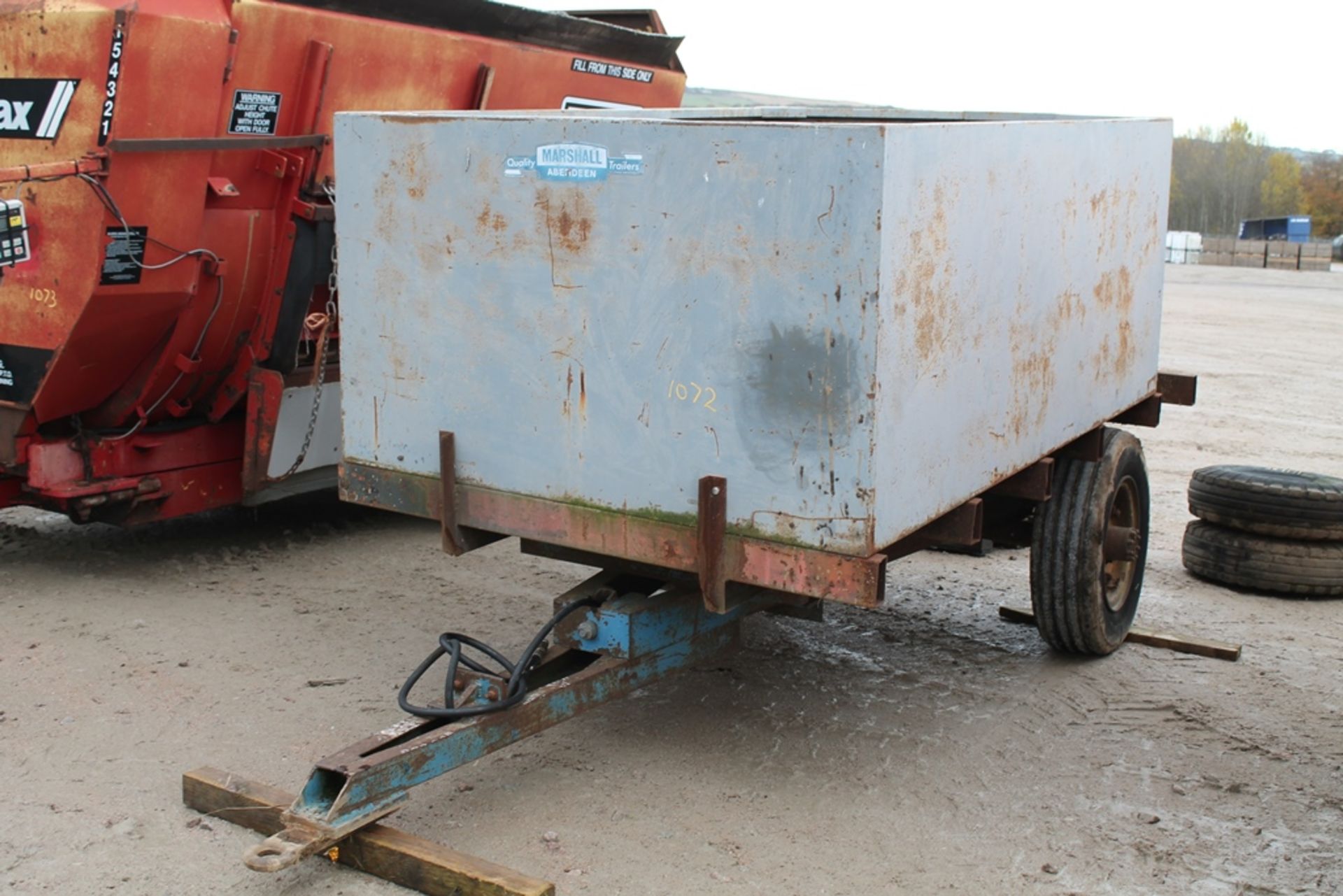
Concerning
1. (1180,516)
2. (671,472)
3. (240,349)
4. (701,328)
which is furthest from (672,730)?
(1180,516)

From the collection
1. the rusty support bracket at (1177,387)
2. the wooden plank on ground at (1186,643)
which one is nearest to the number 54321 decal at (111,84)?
the wooden plank on ground at (1186,643)

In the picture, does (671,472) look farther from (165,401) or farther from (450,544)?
(165,401)

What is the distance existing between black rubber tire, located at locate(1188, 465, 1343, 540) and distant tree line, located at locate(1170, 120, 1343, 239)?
46.6 m

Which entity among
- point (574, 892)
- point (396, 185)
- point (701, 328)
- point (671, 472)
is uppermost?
point (396, 185)

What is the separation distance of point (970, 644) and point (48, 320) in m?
3.67

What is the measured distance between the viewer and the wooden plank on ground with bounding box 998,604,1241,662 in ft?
17.4

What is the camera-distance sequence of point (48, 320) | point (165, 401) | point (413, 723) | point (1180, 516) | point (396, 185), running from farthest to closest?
point (1180, 516) → point (165, 401) → point (48, 320) → point (396, 185) → point (413, 723)

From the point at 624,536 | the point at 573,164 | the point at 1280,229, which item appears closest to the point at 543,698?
the point at 624,536

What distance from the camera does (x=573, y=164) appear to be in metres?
3.64

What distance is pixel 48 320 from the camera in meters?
5.34

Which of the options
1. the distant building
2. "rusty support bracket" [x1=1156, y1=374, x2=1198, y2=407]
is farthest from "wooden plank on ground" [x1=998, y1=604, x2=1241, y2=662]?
the distant building

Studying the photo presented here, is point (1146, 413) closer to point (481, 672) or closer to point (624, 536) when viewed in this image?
point (624, 536)

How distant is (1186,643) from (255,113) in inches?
162

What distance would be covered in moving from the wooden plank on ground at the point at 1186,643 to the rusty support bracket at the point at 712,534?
241 centimetres
